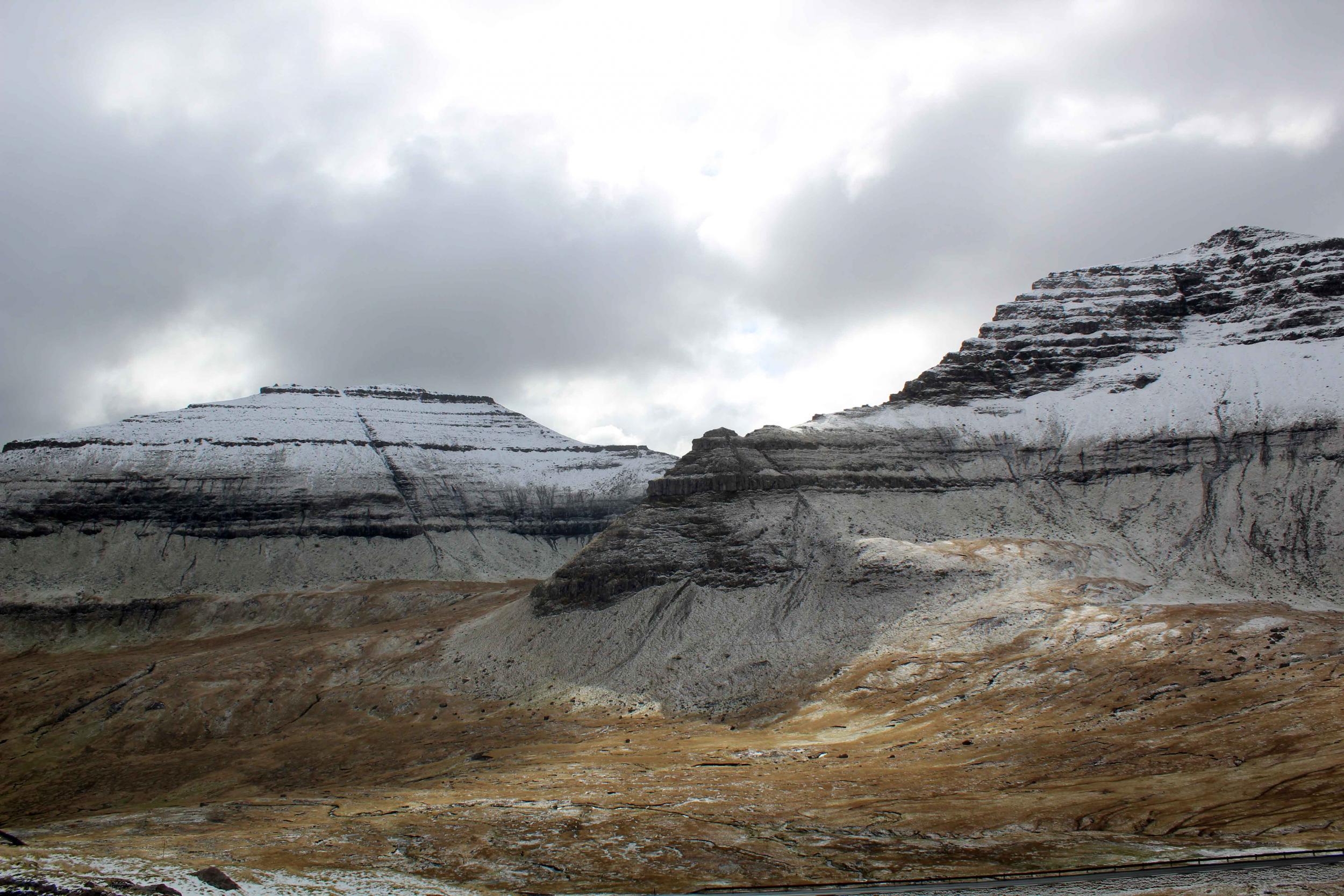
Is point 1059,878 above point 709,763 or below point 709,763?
above

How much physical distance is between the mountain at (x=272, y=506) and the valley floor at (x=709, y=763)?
138 feet

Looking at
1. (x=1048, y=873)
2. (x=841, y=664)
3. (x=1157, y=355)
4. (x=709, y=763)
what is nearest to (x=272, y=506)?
(x=841, y=664)

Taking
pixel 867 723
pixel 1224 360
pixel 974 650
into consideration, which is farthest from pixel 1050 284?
pixel 867 723

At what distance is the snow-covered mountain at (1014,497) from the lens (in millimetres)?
83562

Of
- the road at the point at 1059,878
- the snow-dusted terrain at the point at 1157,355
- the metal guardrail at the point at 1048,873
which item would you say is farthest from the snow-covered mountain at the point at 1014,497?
the road at the point at 1059,878

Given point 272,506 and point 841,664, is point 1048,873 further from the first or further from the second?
point 272,506

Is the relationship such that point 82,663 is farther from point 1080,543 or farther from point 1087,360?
point 1087,360

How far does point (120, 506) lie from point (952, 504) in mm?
124261

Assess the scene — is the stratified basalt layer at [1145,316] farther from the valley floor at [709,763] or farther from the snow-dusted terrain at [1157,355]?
the valley floor at [709,763]

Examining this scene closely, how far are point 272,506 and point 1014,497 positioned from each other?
11381 cm

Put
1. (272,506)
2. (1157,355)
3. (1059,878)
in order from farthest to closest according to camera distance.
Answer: (272,506) < (1157,355) < (1059,878)

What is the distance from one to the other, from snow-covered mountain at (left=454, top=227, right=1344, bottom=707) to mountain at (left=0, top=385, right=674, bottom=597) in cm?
6677

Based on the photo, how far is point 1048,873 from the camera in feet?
99.1

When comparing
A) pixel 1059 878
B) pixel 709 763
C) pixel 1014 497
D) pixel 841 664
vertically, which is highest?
pixel 1014 497
